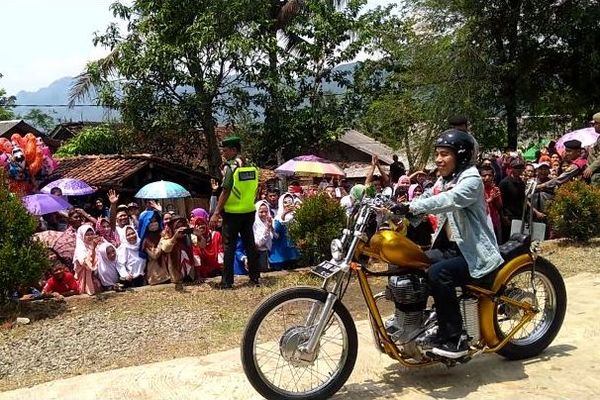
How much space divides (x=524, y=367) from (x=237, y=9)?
14705 millimetres

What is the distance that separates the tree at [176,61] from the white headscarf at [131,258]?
33.5 feet

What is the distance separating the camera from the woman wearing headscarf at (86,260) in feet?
24.3

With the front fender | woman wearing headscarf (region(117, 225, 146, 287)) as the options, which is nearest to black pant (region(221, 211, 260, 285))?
woman wearing headscarf (region(117, 225, 146, 287))

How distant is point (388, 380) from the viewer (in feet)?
14.4

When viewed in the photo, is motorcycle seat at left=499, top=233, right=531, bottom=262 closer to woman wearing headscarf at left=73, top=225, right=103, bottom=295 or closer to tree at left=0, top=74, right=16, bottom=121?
woman wearing headscarf at left=73, top=225, right=103, bottom=295

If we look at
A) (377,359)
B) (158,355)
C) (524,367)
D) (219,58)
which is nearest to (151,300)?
(158,355)

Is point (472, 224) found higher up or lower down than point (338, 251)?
higher up

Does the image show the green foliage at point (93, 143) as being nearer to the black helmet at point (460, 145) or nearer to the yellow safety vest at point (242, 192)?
the yellow safety vest at point (242, 192)

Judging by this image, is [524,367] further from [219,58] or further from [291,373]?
[219,58]

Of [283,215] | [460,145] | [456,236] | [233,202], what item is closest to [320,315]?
[456,236]

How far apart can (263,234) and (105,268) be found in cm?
223

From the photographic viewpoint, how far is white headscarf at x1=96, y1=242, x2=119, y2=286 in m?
7.54

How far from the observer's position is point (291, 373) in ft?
13.5

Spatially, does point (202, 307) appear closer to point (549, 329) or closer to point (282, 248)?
point (282, 248)
